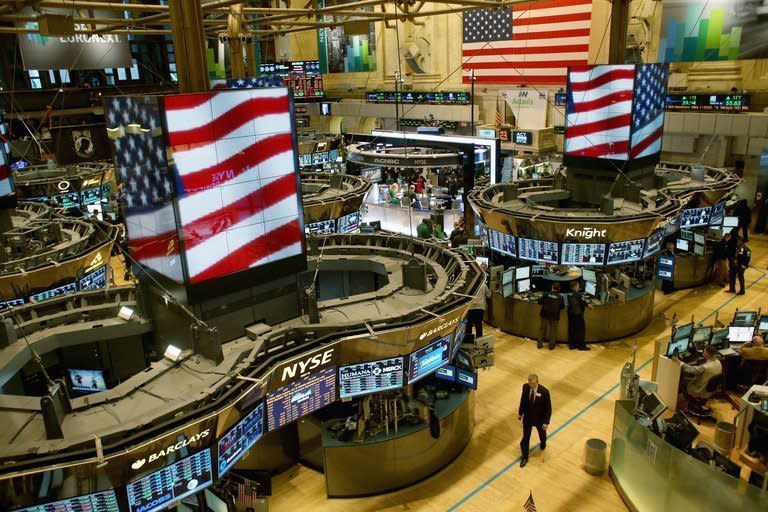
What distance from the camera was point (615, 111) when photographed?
47.1 ft

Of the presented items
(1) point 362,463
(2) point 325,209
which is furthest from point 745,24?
(1) point 362,463

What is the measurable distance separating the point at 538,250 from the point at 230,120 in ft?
27.5

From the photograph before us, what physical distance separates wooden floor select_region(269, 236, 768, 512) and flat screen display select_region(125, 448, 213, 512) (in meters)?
2.74

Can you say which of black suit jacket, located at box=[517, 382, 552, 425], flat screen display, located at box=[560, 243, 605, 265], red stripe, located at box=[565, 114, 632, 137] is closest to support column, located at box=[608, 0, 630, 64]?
red stripe, located at box=[565, 114, 632, 137]

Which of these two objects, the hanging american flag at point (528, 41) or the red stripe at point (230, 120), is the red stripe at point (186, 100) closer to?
the red stripe at point (230, 120)

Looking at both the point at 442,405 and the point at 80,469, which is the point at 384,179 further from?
the point at 80,469

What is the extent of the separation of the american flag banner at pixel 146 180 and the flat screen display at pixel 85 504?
8.50ft

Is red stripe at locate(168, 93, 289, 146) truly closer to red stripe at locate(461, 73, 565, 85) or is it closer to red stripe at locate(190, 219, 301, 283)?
red stripe at locate(190, 219, 301, 283)

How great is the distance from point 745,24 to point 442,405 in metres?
18.0

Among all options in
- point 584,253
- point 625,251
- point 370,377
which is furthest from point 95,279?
point 625,251

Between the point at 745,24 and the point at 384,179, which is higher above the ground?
the point at 745,24

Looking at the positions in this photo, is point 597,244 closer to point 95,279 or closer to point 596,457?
point 596,457

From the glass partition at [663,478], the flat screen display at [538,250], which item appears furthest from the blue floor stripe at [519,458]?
the flat screen display at [538,250]

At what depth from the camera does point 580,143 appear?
15.1 meters
